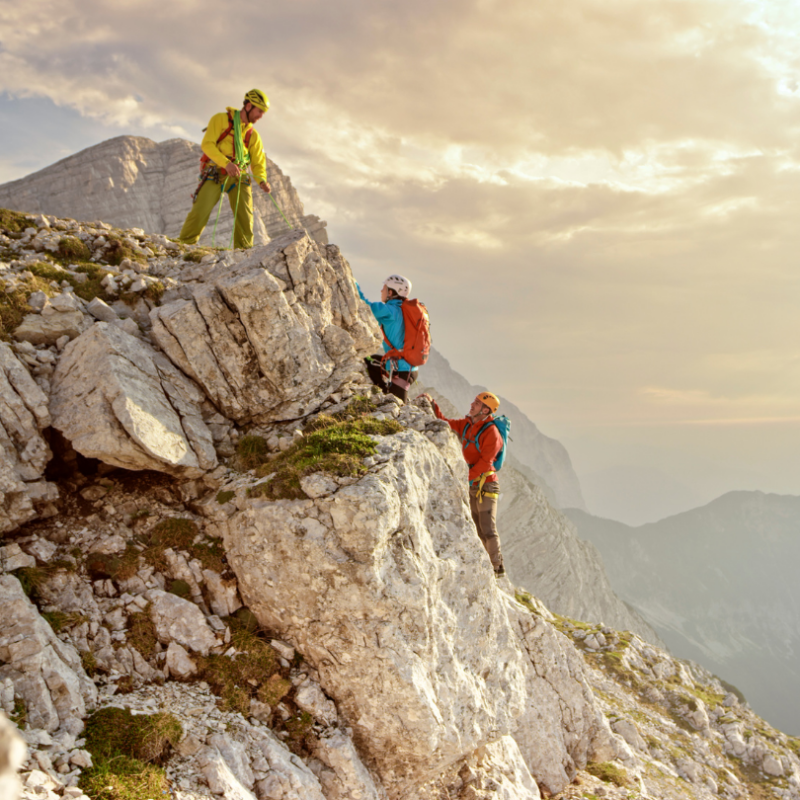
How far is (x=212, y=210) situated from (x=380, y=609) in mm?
14377

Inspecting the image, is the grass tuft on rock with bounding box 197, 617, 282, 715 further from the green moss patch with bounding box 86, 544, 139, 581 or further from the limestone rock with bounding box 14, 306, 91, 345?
the limestone rock with bounding box 14, 306, 91, 345

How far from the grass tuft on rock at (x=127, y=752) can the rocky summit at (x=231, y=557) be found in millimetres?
32

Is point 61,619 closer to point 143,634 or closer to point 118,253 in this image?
point 143,634

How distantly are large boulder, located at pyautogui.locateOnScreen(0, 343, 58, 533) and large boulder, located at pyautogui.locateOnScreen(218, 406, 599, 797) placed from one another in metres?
3.47

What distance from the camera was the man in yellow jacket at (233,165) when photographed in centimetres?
1639

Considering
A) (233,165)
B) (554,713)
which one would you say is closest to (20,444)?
(233,165)

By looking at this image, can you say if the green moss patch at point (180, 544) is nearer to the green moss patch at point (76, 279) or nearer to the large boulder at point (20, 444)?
the large boulder at point (20, 444)

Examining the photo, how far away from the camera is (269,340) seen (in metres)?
12.2

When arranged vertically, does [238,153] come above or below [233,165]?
above

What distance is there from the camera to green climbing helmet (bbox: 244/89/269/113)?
16.0 metres

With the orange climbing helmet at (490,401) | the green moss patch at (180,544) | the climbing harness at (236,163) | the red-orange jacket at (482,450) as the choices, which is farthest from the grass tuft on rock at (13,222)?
the orange climbing helmet at (490,401)

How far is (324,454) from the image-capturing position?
34.4 ft

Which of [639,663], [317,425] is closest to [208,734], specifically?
[317,425]

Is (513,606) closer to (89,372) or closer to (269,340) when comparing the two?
(269,340)
